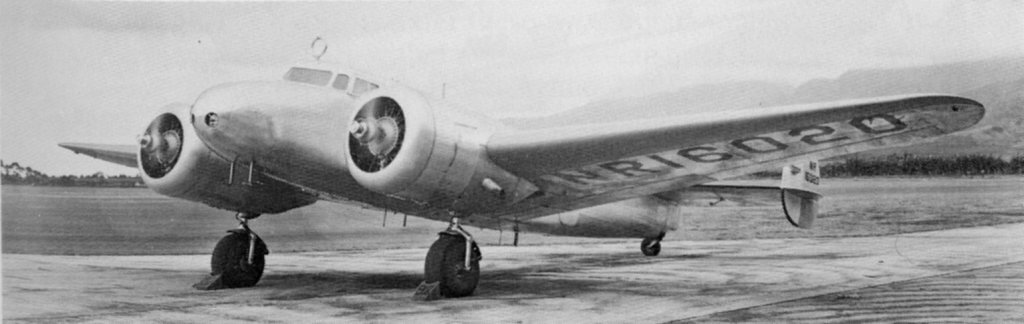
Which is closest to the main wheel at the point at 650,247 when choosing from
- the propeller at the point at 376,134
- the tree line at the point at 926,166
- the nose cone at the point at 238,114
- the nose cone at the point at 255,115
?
the tree line at the point at 926,166

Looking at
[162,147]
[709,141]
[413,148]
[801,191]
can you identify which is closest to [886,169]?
[801,191]

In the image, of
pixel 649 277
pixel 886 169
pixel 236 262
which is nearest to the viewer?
pixel 236 262

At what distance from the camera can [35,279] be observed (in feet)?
21.5

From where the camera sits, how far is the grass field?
643cm

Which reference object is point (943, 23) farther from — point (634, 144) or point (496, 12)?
point (496, 12)

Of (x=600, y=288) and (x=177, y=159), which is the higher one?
(x=177, y=159)

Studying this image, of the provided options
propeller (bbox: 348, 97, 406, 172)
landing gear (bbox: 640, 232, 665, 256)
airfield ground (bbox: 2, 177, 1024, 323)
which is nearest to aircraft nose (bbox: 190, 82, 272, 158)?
propeller (bbox: 348, 97, 406, 172)

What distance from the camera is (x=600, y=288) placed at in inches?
268

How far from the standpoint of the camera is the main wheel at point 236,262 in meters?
6.94

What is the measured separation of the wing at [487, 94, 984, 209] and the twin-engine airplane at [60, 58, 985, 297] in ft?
0.04

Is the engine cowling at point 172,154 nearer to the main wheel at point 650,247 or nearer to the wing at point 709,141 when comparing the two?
the wing at point 709,141

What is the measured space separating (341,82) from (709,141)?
2743 mm

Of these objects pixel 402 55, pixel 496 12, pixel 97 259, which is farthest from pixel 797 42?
pixel 97 259

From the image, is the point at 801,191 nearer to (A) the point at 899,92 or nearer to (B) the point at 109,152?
(A) the point at 899,92
